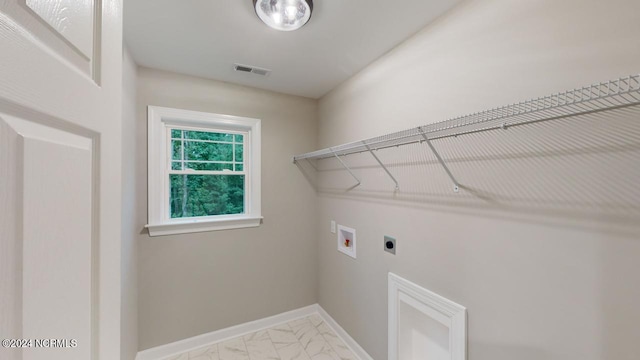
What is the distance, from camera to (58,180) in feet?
1.52

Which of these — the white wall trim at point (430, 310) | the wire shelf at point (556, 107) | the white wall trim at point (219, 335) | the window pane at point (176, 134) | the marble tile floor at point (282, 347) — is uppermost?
the window pane at point (176, 134)

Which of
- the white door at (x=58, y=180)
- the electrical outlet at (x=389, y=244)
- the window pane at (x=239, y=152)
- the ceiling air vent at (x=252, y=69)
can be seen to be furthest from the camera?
the window pane at (x=239, y=152)

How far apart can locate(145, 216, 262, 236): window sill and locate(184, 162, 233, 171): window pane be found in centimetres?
51

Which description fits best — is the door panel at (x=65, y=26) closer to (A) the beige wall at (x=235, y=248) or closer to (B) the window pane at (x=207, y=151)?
(A) the beige wall at (x=235, y=248)

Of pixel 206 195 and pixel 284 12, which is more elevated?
pixel 284 12

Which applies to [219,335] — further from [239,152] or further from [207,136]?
[207,136]

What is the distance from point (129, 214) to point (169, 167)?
596 millimetres

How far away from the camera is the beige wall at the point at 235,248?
80.2 inches

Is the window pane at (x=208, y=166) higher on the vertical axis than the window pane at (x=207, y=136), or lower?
lower

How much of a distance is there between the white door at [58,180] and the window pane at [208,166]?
169 centimetres

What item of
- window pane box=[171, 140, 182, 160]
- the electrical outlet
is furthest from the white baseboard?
window pane box=[171, 140, 182, 160]

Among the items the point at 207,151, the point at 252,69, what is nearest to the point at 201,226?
the point at 207,151

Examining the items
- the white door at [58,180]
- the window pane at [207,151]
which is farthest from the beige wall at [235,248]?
the white door at [58,180]

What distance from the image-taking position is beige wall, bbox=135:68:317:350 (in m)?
2.04
